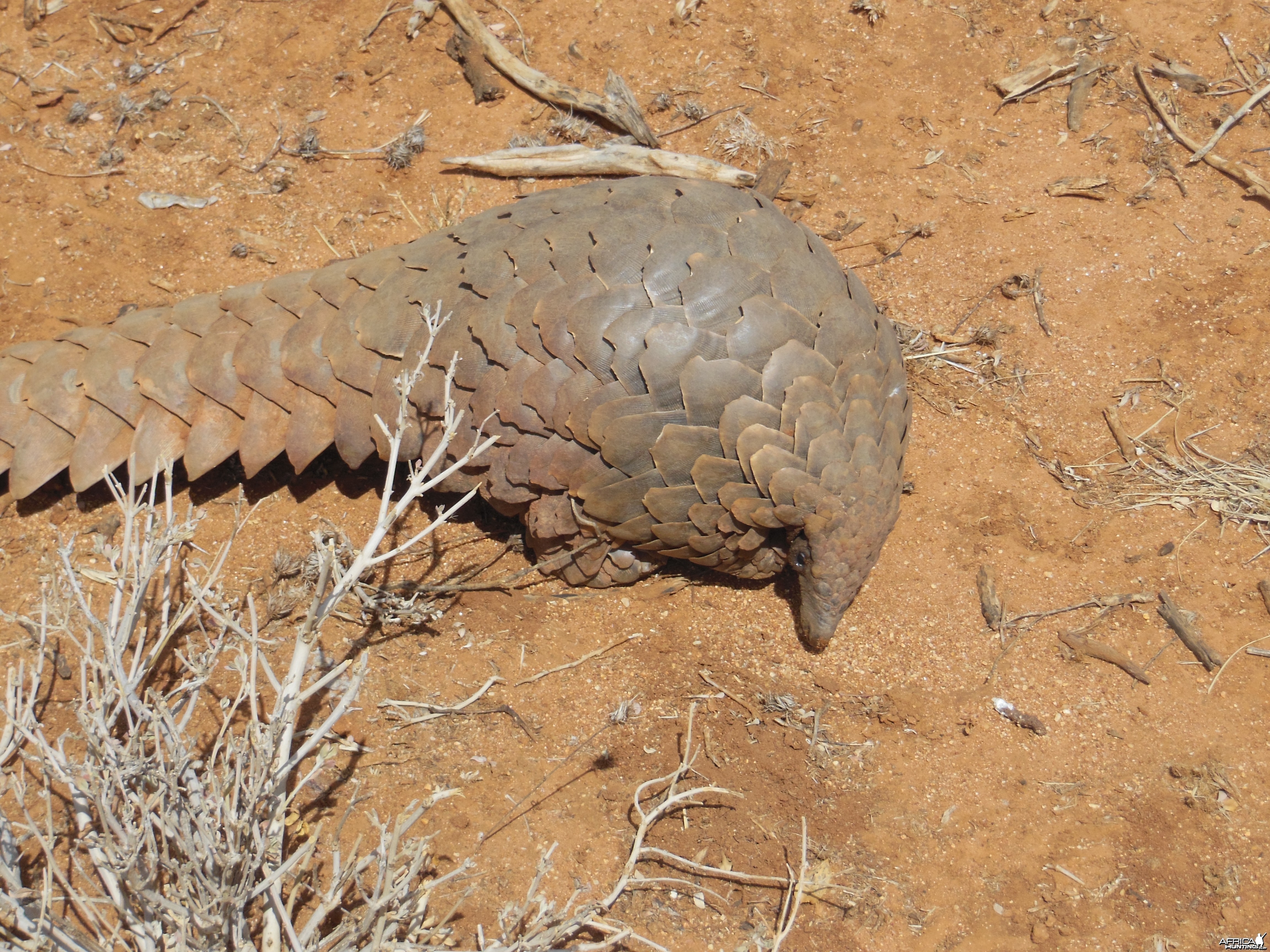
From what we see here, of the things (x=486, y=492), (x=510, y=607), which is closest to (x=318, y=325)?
(x=486, y=492)

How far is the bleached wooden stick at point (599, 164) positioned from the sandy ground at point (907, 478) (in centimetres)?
9

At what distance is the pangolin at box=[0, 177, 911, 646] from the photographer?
305 cm

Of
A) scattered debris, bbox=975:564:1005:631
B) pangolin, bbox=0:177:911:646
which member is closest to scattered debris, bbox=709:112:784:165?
pangolin, bbox=0:177:911:646

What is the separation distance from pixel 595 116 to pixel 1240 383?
3304mm

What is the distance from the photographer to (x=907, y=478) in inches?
154

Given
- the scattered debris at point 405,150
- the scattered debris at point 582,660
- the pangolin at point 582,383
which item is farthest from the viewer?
the scattered debris at point 405,150

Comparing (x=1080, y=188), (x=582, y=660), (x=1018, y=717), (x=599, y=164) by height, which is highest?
(x=599, y=164)

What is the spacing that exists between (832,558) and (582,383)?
1053 millimetres

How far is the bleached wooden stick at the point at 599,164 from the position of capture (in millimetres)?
4465

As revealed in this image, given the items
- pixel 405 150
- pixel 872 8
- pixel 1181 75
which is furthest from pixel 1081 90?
pixel 405 150

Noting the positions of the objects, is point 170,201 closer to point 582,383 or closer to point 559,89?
point 559,89

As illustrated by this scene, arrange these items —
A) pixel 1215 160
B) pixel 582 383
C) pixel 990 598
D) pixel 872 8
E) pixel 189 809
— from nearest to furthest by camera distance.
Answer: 1. pixel 189 809
2. pixel 582 383
3. pixel 990 598
4. pixel 1215 160
5. pixel 872 8

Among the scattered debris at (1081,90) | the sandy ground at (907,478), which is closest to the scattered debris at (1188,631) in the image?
the sandy ground at (907,478)

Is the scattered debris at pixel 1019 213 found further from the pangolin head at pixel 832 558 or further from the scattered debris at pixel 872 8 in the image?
the pangolin head at pixel 832 558
